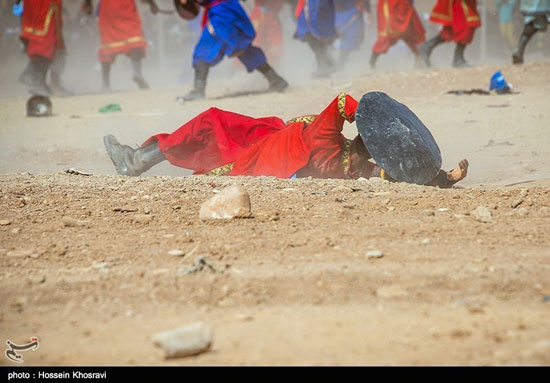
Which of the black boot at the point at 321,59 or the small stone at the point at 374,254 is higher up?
the small stone at the point at 374,254

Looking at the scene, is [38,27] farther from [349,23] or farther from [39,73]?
[349,23]

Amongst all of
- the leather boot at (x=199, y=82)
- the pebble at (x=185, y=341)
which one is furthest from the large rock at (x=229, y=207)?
the leather boot at (x=199, y=82)

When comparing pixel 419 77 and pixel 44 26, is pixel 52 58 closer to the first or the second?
pixel 44 26

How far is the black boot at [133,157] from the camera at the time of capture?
17.9ft

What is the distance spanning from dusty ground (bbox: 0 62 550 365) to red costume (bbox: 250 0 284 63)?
12709mm

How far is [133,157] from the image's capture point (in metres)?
5.57

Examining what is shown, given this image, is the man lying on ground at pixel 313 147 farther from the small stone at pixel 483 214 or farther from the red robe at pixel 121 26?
the red robe at pixel 121 26

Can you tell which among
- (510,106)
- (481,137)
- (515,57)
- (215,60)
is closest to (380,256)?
(481,137)

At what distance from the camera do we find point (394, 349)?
2326 mm

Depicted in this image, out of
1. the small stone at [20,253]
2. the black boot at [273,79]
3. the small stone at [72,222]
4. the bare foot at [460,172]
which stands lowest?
the black boot at [273,79]

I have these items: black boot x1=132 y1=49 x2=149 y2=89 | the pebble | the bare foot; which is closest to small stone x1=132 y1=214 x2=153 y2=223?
the pebble

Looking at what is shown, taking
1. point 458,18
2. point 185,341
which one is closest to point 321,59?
point 458,18

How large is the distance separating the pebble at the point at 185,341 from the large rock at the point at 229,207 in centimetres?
155

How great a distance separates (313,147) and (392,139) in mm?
547
